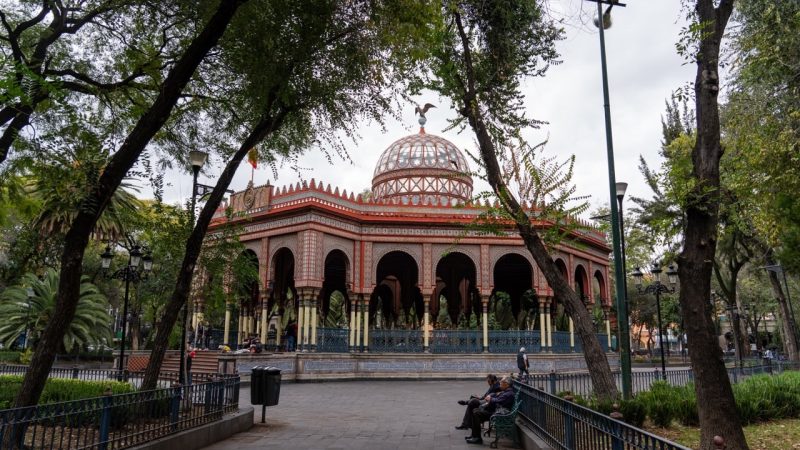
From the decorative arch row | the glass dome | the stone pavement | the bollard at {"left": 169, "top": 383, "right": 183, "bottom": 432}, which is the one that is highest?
the glass dome

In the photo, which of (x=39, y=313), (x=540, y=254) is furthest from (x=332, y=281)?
(x=540, y=254)

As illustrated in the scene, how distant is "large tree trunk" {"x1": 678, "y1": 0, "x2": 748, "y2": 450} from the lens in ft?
20.5

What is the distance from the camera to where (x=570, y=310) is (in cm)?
941

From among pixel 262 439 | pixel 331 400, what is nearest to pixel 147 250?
pixel 331 400

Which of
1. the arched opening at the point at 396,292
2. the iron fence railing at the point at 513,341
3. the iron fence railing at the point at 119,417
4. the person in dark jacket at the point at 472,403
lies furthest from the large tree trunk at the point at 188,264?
the arched opening at the point at 396,292

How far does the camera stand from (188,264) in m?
9.87

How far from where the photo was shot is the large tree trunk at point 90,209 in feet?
20.5

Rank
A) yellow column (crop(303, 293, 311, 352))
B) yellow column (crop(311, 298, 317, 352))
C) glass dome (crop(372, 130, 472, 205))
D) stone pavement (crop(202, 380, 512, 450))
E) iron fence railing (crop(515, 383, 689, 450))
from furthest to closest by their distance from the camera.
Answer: glass dome (crop(372, 130, 472, 205))
yellow column (crop(311, 298, 317, 352))
yellow column (crop(303, 293, 311, 352))
stone pavement (crop(202, 380, 512, 450))
iron fence railing (crop(515, 383, 689, 450))

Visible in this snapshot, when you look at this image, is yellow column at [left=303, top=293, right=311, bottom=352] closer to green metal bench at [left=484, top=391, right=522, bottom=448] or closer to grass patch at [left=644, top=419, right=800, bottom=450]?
green metal bench at [left=484, top=391, right=522, bottom=448]

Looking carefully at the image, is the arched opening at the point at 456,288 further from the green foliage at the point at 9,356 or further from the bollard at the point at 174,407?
the bollard at the point at 174,407

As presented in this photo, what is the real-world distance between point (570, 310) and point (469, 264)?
1984 cm

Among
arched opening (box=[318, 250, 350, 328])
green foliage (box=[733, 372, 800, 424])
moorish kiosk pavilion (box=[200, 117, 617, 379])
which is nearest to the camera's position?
green foliage (box=[733, 372, 800, 424])

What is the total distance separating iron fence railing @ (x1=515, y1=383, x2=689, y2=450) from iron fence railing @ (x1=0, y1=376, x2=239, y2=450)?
190 inches

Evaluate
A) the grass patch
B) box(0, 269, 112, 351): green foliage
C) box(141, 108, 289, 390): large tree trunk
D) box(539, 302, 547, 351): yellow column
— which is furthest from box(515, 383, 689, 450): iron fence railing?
box(0, 269, 112, 351): green foliage
